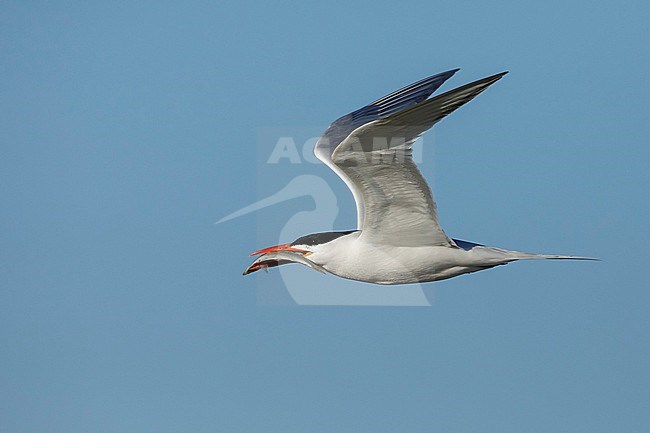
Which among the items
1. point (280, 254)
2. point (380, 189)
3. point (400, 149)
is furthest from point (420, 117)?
point (280, 254)

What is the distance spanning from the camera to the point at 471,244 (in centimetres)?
1347

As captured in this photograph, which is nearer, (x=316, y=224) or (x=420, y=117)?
(x=420, y=117)

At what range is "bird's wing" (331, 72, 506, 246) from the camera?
36.0 feet

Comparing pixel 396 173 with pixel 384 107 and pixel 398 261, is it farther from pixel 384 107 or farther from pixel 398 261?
pixel 384 107

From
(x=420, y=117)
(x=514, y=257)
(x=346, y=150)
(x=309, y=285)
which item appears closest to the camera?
(x=420, y=117)

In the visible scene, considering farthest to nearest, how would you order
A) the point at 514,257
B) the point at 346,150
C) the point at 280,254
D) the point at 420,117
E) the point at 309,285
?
the point at 309,285
the point at 280,254
the point at 514,257
the point at 346,150
the point at 420,117

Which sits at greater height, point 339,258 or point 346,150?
point 346,150

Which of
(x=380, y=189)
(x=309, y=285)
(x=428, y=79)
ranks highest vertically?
(x=428, y=79)

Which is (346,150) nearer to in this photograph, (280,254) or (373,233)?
(373,233)

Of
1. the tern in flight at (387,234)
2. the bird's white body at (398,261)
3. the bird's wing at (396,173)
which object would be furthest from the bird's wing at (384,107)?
the bird's wing at (396,173)

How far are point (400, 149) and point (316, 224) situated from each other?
4353 mm

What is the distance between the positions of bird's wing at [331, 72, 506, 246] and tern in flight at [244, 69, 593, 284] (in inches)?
0.4

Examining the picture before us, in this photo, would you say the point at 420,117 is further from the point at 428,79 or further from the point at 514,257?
the point at 428,79

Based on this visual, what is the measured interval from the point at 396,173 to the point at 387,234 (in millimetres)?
1258
